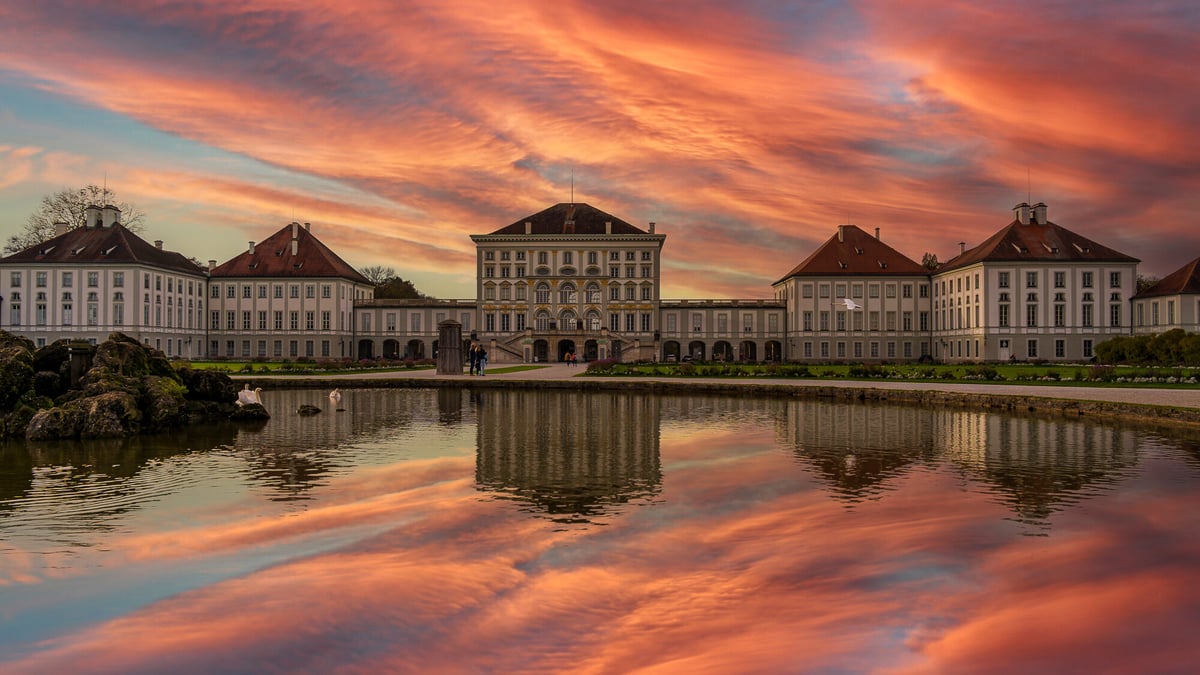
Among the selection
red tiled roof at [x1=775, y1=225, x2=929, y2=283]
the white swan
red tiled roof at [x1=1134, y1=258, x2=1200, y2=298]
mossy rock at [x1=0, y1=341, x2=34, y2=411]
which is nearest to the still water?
mossy rock at [x1=0, y1=341, x2=34, y2=411]

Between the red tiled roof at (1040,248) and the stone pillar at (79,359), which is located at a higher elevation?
the red tiled roof at (1040,248)

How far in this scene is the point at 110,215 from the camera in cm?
7750

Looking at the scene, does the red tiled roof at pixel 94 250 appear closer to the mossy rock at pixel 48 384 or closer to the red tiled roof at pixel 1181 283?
the mossy rock at pixel 48 384

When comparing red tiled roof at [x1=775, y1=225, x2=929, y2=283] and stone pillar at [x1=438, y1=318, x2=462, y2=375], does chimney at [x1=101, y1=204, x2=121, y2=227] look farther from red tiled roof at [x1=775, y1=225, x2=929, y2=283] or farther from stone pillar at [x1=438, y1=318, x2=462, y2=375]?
red tiled roof at [x1=775, y1=225, x2=929, y2=283]

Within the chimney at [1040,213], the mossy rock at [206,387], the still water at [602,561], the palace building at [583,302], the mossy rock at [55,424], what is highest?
the chimney at [1040,213]

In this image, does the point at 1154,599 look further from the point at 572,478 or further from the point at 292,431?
the point at 292,431

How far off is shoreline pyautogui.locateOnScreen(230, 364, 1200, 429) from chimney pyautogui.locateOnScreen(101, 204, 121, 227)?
49457 millimetres

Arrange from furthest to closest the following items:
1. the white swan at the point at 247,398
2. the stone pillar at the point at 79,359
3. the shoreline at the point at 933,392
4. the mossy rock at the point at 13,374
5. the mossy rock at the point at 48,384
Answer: the white swan at the point at 247,398, the stone pillar at the point at 79,359, the shoreline at the point at 933,392, the mossy rock at the point at 48,384, the mossy rock at the point at 13,374

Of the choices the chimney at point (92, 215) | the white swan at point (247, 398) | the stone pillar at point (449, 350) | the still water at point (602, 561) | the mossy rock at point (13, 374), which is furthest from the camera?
the chimney at point (92, 215)

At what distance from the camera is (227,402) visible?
2339 centimetres

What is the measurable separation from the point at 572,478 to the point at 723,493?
2.38 meters

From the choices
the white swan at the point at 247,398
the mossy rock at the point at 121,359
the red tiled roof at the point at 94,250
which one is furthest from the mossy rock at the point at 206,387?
the red tiled roof at the point at 94,250

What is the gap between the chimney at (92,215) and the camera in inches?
3012

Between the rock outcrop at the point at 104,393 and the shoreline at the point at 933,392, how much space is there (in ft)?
37.8
